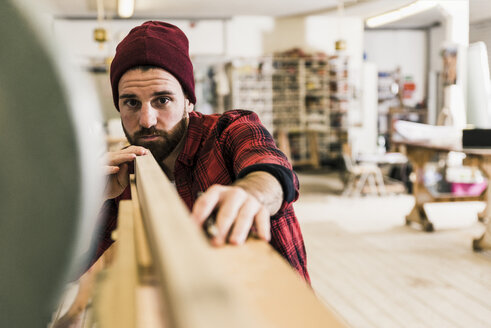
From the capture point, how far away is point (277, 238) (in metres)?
1.10

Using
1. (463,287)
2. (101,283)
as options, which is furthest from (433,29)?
(101,283)

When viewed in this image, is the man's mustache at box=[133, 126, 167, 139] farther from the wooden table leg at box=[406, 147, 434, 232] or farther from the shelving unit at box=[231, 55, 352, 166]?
the shelving unit at box=[231, 55, 352, 166]

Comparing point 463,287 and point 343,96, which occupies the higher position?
point 343,96

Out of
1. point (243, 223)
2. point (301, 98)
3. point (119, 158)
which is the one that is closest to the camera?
point (243, 223)

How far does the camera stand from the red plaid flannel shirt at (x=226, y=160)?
110cm

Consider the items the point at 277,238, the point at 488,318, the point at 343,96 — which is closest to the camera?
the point at 277,238

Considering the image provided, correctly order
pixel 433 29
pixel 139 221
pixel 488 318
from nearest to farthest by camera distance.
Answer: pixel 139 221 → pixel 488 318 → pixel 433 29

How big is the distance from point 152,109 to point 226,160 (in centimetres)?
24

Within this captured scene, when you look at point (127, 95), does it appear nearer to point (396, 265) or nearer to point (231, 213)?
point (231, 213)

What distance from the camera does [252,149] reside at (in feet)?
3.61

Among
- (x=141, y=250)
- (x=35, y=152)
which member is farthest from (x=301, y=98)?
(x=35, y=152)

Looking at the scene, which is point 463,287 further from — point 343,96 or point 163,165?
point 343,96

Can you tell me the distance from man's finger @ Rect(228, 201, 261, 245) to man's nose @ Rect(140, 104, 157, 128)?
0.71 meters

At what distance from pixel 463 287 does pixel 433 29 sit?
1070cm
